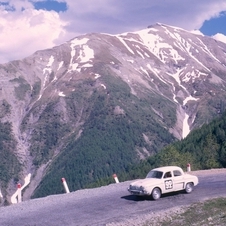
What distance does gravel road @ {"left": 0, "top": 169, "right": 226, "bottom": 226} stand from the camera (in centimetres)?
2166

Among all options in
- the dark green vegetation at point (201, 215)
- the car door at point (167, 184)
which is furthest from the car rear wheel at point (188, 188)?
the dark green vegetation at point (201, 215)

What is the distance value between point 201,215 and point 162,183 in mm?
6353

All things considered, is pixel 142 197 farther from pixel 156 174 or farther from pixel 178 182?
pixel 178 182

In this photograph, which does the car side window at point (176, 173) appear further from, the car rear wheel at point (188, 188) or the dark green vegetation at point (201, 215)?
the dark green vegetation at point (201, 215)

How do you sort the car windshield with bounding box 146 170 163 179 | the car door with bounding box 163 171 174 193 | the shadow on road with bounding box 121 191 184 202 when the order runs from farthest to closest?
the car windshield with bounding box 146 170 163 179 < the car door with bounding box 163 171 174 193 < the shadow on road with bounding box 121 191 184 202

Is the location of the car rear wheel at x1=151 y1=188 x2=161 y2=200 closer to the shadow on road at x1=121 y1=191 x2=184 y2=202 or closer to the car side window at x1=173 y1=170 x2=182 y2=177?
the shadow on road at x1=121 y1=191 x2=184 y2=202

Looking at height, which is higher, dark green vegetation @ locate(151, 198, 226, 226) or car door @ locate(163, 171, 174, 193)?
car door @ locate(163, 171, 174, 193)

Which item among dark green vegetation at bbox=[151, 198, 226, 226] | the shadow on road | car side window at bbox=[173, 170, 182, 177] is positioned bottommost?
dark green vegetation at bbox=[151, 198, 226, 226]

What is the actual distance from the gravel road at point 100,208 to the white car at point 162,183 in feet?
1.38

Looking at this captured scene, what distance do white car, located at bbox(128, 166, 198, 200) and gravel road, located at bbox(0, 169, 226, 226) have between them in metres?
0.42

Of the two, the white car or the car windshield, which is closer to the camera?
the white car

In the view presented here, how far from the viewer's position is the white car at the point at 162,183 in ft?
86.5

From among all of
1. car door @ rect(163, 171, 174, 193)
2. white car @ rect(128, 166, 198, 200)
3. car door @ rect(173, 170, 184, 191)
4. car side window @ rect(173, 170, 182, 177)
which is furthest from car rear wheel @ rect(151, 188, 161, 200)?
car side window @ rect(173, 170, 182, 177)

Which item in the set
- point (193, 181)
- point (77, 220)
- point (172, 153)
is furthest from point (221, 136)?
point (77, 220)
